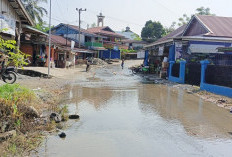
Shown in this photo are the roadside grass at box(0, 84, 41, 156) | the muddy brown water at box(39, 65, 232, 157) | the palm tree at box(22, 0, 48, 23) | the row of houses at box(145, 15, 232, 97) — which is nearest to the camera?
the roadside grass at box(0, 84, 41, 156)

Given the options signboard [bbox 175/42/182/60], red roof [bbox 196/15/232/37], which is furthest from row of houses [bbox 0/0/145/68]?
red roof [bbox 196/15/232/37]

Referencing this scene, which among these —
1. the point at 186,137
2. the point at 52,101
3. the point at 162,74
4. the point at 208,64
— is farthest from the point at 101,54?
the point at 186,137

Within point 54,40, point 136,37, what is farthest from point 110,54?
point 54,40

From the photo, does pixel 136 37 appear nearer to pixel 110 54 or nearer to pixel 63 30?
pixel 110 54

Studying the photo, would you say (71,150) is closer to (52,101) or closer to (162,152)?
(162,152)

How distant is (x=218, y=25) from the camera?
23.5 meters

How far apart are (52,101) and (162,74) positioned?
15.5 meters

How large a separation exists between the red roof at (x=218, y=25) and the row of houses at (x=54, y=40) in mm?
14790

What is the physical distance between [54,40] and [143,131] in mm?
32306

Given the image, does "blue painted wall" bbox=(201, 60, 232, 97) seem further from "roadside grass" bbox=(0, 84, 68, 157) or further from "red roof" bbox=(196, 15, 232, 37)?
"roadside grass" bbox=(0, 84, 68, 157)

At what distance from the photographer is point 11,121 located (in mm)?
6250

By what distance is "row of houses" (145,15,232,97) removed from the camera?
14.2 metres

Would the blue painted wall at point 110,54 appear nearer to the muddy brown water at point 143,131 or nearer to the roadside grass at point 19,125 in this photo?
the muddy brown water at point 143,131

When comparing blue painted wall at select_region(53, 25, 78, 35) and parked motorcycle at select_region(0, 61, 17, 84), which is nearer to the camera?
parked motorcycle at select_region(0, 61, 17, 84)
